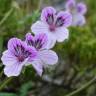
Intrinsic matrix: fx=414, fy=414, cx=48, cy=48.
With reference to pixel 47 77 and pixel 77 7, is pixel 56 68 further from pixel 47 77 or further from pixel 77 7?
pixel 77 7

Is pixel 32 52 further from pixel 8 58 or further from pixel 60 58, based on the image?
pixel 60 58

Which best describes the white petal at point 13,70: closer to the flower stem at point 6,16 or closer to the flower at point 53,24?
the flower at point 53,24

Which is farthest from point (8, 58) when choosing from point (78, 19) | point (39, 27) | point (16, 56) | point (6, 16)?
point (78, 19)

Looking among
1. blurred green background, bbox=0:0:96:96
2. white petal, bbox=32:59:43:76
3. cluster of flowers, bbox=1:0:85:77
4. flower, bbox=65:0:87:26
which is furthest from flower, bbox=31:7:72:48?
flower, bbox=65:0:87:26

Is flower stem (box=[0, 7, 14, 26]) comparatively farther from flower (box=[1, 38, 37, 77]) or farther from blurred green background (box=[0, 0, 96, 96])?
flower (box=[1, 38, 37, 77])

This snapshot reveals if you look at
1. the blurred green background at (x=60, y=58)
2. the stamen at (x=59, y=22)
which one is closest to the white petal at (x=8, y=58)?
the stamen at (x=59, y=22)

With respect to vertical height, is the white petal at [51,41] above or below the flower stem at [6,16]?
below

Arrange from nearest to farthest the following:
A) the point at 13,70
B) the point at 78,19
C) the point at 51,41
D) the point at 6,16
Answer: the point at 13,70, the point at 51,41, the point at 6,16, the point at 78,19
